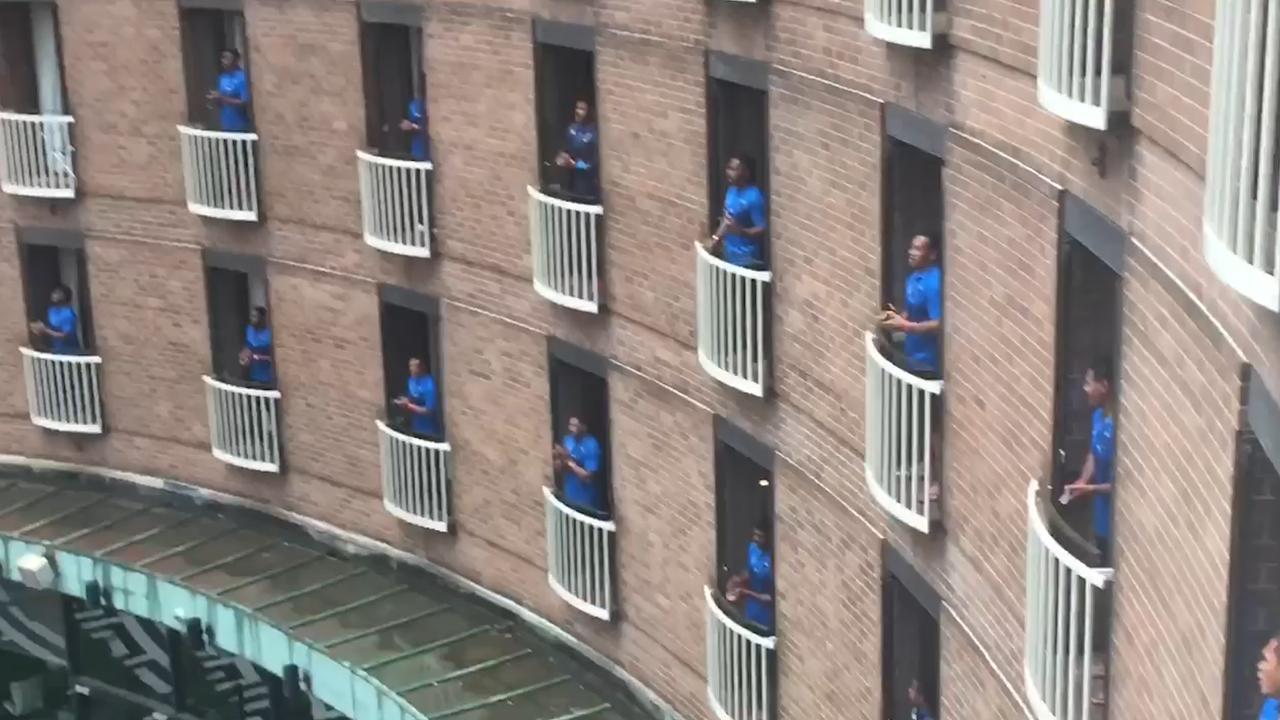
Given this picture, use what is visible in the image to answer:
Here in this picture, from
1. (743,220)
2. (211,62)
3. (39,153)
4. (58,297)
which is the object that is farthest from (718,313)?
(58,297)

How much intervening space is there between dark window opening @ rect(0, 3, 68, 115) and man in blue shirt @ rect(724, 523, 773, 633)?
A: 10610 millimetres

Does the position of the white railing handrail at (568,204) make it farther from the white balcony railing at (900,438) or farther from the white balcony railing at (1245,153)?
the white balcony railing at (1245,153)

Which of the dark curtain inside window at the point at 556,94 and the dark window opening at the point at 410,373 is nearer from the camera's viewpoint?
the dark curtain inside window at the point at 556,94

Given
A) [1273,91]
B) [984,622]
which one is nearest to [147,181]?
[984,622]

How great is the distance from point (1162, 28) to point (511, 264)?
1032 cm

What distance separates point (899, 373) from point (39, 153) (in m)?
13.2

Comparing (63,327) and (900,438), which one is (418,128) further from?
(900,438)

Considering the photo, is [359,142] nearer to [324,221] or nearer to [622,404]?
[324,221]

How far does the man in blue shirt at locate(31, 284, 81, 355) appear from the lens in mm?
23000

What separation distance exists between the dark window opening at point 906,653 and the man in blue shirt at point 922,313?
178 cm

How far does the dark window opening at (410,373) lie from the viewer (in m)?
19.7

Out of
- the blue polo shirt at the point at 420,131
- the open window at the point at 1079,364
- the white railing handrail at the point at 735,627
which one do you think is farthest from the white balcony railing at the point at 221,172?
the open window at the point at 1079,364

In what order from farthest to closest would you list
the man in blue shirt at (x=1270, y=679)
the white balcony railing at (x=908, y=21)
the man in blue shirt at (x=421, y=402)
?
1. the man in blue shirt at (x=421, y=402)
2. the white balcony railing at (x=908, y=21)
3. the man in blue shirt at (x=1270, y=679)

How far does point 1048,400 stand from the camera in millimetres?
10406
